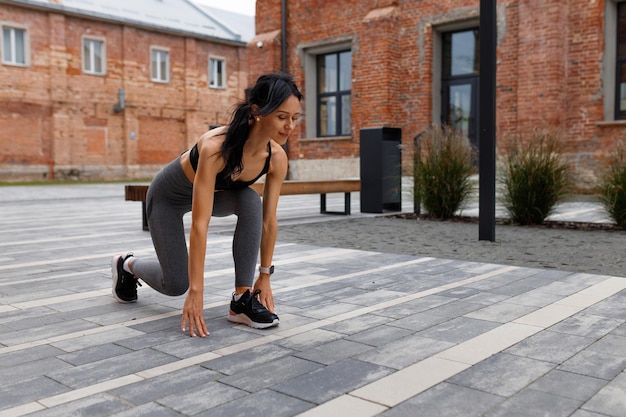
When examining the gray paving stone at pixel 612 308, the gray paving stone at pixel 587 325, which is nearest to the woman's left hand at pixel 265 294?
the gray paving stone at pixel 587 325

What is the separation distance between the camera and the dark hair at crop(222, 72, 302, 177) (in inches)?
118

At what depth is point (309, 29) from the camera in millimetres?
19547

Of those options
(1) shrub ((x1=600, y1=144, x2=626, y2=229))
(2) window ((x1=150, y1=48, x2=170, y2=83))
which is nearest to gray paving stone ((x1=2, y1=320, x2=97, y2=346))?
(1) shrub ((x1=600, y1=144, x2=626, y2=229))

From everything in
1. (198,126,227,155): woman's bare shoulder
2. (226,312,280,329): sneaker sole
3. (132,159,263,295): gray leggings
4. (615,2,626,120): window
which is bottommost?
(226,312,280,329): sneaker sole

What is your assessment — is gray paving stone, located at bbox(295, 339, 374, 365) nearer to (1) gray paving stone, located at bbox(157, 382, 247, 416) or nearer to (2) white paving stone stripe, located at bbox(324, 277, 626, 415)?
(2) white paving stone stripe, located at bbox(324, 277, 626, 415)

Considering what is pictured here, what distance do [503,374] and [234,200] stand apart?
65.1 inches

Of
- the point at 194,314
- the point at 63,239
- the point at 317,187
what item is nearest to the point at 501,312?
the point at 194,314

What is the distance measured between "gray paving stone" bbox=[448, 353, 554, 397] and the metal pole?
4.27 m

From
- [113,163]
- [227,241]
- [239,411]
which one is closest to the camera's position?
[239,411]

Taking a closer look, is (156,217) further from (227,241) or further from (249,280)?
(227,241)

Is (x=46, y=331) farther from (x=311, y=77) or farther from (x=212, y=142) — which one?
(x=311, y=77)

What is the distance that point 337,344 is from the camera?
3098 millimetres

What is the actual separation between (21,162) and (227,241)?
23.0 metres

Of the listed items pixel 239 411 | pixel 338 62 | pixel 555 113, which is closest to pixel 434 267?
pixel 239 411
